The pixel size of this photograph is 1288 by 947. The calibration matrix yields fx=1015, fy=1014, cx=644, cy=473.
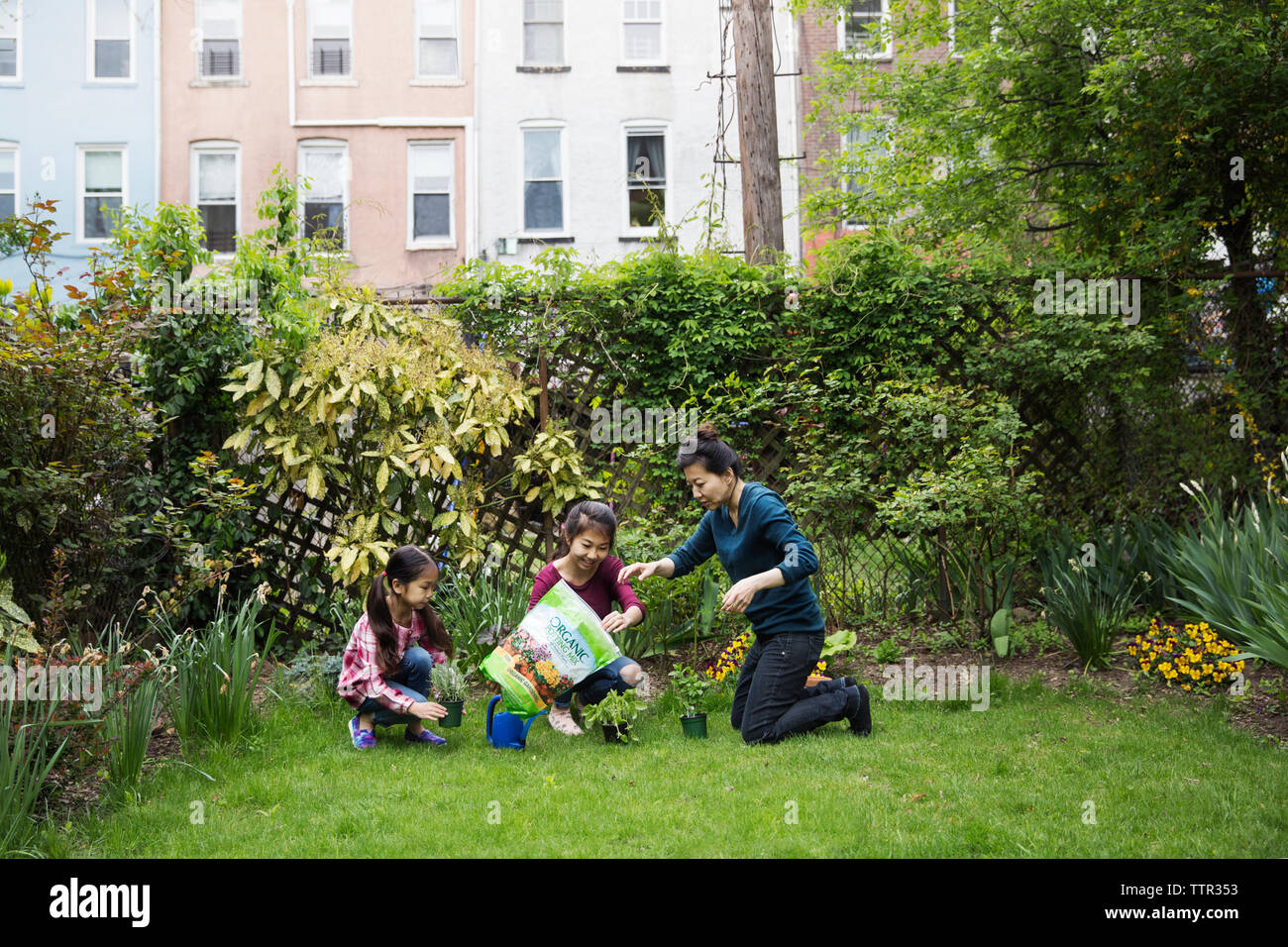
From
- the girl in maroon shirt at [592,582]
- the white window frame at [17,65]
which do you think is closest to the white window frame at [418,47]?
the white window frame at [17,65]

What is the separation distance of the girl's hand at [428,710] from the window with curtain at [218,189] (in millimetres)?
15189

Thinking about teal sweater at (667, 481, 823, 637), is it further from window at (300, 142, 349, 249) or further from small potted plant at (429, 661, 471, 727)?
window at (300, 142, 349, 249)

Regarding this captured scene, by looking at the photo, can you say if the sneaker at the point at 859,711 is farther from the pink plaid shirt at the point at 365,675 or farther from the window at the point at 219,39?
the window at the point at 219,39

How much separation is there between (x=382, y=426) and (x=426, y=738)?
7.00 ft

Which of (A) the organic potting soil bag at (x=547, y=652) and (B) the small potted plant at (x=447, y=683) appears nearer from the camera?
(A) the organic potting soil bag at (x=547, y=652)

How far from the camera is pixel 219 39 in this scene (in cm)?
1738

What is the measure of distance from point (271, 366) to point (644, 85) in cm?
1330

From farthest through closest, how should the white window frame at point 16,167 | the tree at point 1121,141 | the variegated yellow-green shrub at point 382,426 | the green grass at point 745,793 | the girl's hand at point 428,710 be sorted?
the white window frame at point 16,167 → the tree at point 1121,141 → the variegated yellow-green shrub at point 382,426 → the girl's hand at point 428,710 → the green grass at point 745,793

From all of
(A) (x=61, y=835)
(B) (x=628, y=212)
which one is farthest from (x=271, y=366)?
(B) (x=628, y=212)

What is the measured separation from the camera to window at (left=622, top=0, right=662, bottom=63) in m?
17.4

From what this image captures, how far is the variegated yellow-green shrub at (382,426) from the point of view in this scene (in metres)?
5.85

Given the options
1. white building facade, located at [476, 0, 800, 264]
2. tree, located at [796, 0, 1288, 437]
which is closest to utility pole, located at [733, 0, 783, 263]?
tree, located at [796, 0, 1288, 437]

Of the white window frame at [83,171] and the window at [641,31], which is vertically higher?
the window at [641,31]
